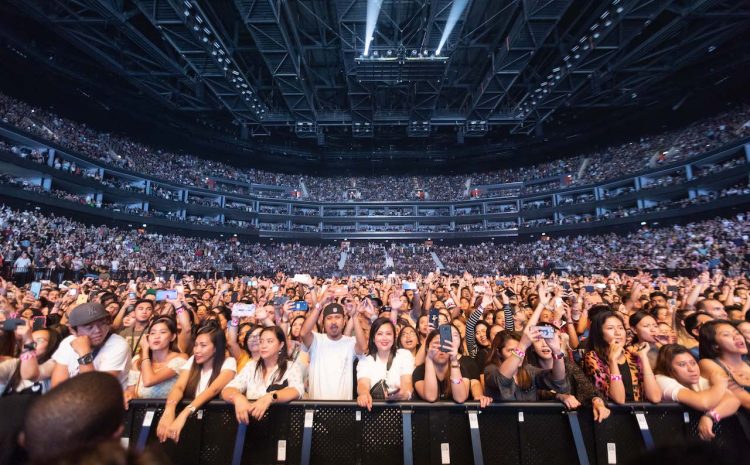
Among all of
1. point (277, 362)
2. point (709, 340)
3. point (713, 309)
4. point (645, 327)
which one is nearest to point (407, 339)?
point (277, 362)

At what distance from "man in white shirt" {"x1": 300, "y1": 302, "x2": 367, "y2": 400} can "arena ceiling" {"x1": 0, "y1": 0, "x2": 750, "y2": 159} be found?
1625 centimetres

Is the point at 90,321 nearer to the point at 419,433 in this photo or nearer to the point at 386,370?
the point at 386,370

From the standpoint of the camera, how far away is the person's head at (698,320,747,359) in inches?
128

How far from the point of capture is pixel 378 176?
162 ft

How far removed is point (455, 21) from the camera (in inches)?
665

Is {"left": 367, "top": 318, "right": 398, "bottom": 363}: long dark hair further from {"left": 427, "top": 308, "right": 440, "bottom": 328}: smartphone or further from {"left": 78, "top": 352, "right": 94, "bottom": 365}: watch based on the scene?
{"left": 78, "top": 352, "right": 94, "bottom": 365}: watch

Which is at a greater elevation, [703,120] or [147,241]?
[703,120]

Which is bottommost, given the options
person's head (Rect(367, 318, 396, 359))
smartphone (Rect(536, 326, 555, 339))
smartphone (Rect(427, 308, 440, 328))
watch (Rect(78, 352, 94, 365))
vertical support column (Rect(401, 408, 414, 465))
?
vertical support column (Rect(401, 408, 414, 465))

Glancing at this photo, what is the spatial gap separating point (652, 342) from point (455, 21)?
17471 millimetres

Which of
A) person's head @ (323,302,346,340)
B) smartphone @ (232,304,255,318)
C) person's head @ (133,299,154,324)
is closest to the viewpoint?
person's head @ (323,302,346,340)

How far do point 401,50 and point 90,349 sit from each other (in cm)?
1937

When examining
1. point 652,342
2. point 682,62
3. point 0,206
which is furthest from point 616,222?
point 0,206

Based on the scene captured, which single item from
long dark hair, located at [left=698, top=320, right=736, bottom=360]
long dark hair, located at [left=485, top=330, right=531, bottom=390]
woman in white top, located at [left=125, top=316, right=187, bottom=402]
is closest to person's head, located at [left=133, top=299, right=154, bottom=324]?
woman in white top, located at [left=125, top=316, right=187, bottom=402]

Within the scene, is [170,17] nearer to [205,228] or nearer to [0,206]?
[0,206]
